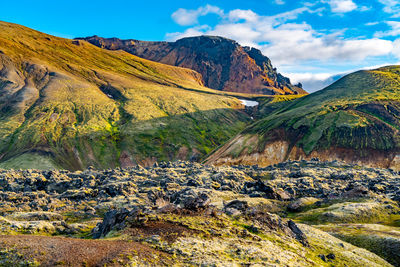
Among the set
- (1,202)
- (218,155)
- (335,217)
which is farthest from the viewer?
(218,155)

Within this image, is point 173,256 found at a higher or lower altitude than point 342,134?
lower

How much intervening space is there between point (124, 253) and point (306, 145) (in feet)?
595

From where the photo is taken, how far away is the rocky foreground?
29.0 m

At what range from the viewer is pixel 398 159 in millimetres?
170750

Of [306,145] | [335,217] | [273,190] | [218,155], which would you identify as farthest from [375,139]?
[335,217]

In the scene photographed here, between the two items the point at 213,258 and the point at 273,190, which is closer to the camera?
the point at 213,258

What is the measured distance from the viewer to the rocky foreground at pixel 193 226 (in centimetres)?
2903

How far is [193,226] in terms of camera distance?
3597 cm

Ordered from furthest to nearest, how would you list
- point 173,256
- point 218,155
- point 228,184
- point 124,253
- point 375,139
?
point 218,155 → point 375,139 → point 228,184 → point 173,256 → point 124,253

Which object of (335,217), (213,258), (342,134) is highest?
(342,134)

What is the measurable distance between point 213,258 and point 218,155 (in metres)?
168

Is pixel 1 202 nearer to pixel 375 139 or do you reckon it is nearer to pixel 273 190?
pixel 273 190

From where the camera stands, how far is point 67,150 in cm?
19200

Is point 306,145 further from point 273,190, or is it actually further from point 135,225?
point 135,225
